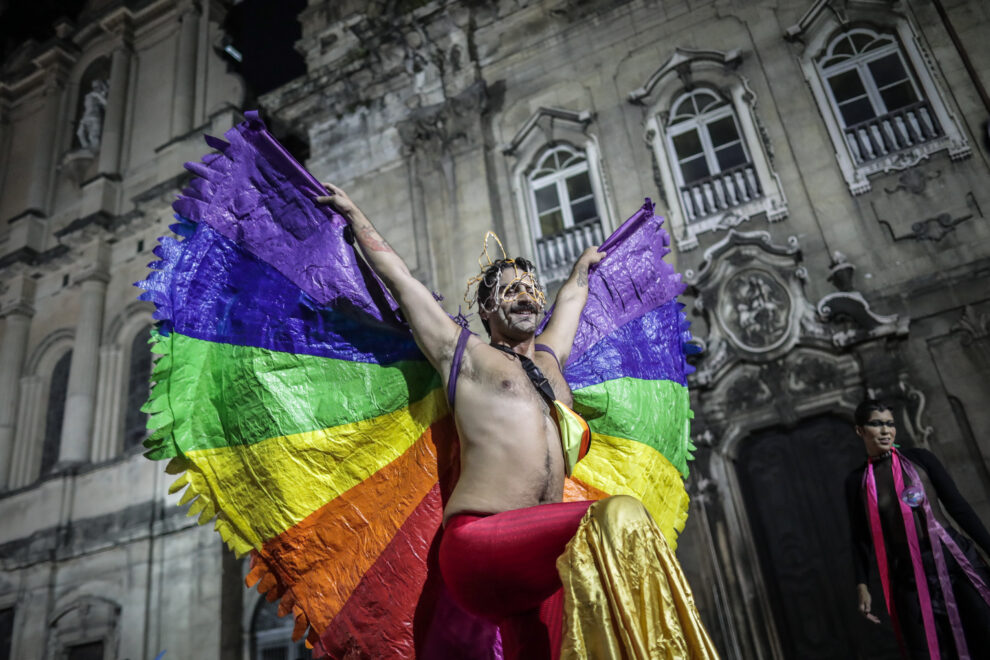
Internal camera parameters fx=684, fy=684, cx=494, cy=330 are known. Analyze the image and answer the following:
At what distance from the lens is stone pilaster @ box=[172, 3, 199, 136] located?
15.0m

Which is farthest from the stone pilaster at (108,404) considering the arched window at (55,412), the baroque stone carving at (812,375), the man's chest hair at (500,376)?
the man's chest hair at (500,376)

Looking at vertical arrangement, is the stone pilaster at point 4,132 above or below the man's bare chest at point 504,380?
above

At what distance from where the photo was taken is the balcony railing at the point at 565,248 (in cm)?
935

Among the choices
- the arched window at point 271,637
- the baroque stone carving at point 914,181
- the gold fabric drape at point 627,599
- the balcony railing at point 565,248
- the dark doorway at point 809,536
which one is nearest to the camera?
the gold fabric drape at point 627,599

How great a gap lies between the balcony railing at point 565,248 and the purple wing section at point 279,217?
6128mm

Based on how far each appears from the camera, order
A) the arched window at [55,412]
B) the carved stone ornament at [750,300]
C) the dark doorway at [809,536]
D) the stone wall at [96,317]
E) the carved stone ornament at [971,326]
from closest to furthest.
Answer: the dark doorway at [809,536]
the carved stone ornament at [971,326]
the carved stone ornament at [750,300]
the stone wall at [96,317]
the arched window at [55,412]

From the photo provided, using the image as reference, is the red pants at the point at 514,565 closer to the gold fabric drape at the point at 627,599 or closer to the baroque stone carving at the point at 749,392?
the gold fabric drape at the point at 627,599

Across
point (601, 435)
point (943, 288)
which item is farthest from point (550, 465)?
point (943, 288)

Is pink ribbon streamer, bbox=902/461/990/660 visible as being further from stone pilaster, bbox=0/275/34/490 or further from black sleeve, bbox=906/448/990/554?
stone pilaster, bbox=0/275/34/490

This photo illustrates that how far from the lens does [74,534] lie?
462 inches

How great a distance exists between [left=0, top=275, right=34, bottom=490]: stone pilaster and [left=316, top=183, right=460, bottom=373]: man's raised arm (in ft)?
46.2

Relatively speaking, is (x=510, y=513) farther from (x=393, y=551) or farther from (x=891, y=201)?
(x=891, y=201)

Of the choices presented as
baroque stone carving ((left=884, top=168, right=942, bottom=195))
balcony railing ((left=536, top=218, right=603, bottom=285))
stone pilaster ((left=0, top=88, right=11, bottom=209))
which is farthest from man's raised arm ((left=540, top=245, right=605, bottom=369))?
stone pilaster ((left=0, top=88, right=11, bottom=209))

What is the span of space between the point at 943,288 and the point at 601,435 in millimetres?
5540
